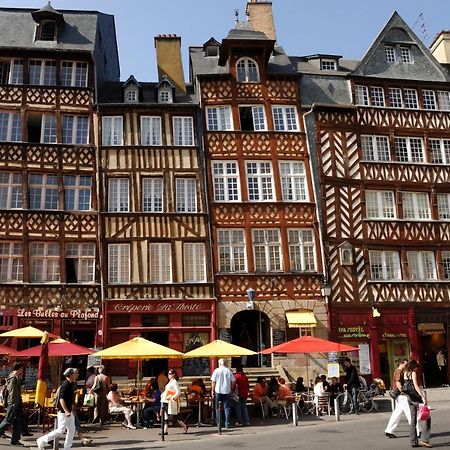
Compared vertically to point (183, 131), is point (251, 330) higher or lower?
lower

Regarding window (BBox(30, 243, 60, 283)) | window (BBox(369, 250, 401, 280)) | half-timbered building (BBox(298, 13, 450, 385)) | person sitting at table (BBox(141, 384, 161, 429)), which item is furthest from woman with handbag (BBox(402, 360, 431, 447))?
window (BBox(30, 243, 60, 283))

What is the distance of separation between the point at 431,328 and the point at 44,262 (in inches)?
569

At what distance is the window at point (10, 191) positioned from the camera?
2144cm

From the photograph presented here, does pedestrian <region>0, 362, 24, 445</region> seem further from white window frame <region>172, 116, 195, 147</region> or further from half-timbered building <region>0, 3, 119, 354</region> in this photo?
white window frame <region>172, 116, 195, 147</region>

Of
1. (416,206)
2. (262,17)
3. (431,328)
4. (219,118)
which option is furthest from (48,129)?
(431,328)

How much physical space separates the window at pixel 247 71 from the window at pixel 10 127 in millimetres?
8722

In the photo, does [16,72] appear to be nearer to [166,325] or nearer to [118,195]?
[118,195]

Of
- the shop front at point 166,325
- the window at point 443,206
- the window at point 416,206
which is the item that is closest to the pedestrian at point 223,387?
the shop front at point 166,325

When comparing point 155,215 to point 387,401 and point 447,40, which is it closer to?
point 387,401

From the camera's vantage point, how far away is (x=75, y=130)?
74.6 ft

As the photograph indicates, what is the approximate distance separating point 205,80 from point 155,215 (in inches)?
238

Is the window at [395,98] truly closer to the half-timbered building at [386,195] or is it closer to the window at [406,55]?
the half-timbered building at [386,195]

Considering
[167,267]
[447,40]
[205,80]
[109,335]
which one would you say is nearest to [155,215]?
[167,267]

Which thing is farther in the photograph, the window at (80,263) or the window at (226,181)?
the window at (226,181)
